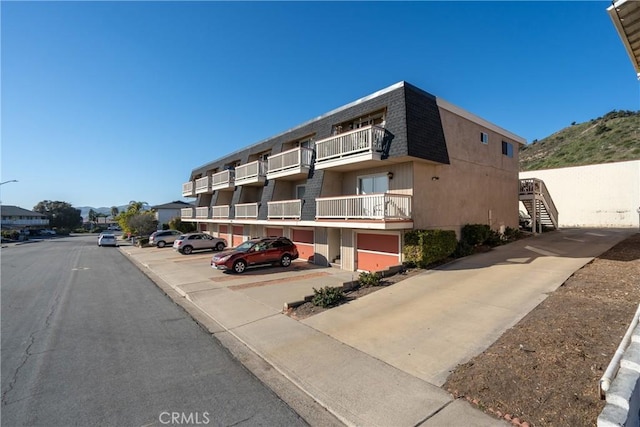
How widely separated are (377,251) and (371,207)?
2.64 m

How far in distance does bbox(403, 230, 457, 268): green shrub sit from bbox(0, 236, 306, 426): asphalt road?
8109 millimetres

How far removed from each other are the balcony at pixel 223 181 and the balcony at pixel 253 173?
261 centimetres

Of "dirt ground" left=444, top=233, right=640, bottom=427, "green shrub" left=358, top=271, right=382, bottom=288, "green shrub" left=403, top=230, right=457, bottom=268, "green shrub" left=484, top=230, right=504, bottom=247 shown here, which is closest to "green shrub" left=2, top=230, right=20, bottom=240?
"green shrub" left=358, top=271, right=382, bottom=288

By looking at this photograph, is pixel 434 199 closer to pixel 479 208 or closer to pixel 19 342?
pixel 479 208

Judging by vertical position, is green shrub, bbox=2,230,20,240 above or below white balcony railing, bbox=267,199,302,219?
below

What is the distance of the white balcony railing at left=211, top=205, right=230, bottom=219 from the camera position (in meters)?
26.2

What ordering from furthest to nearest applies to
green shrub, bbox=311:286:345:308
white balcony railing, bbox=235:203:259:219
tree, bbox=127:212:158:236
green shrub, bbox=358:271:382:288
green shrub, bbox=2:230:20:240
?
green shrub, bbox=2:230:20:240, tree, bbox=127:212:158:236, white balcony railing, bbox=235:203:259:219, green shrub, bbox=358:271:382:288, green shrub, bbox=311:286:345:308

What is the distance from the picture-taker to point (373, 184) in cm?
1489

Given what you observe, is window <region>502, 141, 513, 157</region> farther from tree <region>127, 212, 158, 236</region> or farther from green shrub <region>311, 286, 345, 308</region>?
tree <region>127, 212, 158, 236</region>

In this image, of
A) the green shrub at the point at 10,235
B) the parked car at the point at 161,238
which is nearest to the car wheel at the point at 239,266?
the parked car at the point at 161,238

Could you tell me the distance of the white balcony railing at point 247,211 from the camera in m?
21.3

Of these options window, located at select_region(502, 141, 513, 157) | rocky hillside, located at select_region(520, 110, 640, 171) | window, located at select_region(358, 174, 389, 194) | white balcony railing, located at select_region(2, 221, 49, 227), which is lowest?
white balcony railing, located at select_region(2, 221, 49, 227)

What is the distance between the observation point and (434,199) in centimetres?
1395

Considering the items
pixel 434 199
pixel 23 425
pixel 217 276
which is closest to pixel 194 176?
pixel 217 276
